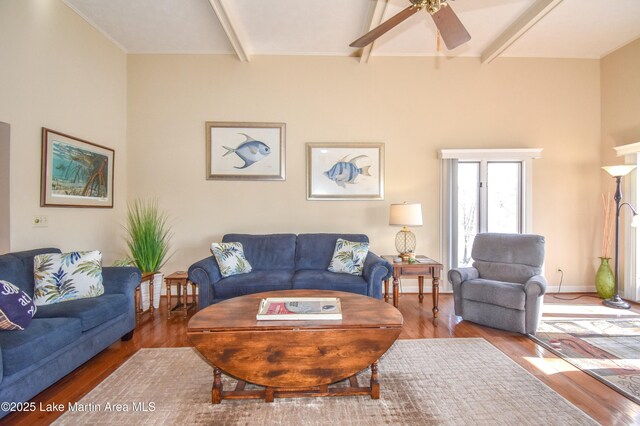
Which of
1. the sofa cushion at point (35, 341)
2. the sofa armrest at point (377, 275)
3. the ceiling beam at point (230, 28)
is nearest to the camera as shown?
the sofa cushion at point (35, 341)

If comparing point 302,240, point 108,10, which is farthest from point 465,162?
point 108,10

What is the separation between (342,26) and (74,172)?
3250 millimetres

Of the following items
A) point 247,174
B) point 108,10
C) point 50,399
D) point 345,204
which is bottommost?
point 50,399

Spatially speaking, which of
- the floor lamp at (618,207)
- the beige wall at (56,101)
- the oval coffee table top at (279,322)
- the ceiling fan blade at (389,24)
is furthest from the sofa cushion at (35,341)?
the floor lamp at (618,207)

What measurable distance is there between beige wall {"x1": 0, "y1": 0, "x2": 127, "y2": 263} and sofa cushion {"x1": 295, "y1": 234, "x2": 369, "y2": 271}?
2340mm

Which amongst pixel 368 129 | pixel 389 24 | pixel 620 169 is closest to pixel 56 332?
pixel 389 24

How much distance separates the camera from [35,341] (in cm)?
169

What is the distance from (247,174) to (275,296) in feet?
6.95

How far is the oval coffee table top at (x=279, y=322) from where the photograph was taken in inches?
66.7

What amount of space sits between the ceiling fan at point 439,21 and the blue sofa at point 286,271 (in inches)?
79.4

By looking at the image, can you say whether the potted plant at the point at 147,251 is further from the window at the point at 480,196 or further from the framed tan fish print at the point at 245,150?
the window at the point at 480,196

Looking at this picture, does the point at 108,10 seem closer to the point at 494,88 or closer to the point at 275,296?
the point at 275,296

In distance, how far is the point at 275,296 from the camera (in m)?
2.29

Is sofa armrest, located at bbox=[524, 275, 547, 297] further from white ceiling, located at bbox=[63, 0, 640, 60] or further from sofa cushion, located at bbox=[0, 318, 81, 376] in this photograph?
sofa cushion, located at bbox=[0, 318, 81, 376]
